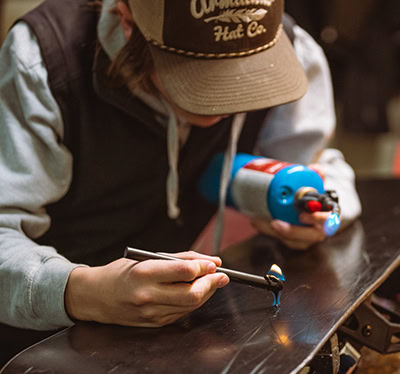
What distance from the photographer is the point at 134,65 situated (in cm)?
78

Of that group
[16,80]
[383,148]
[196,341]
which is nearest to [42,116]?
[16,80]

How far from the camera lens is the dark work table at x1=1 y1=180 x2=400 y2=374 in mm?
539

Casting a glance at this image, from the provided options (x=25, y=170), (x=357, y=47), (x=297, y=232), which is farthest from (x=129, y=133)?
(x=357, y=47)

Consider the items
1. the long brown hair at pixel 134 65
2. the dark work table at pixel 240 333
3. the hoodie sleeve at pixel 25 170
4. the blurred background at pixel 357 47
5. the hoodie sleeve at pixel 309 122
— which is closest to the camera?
the dark work table at pixel 240 333

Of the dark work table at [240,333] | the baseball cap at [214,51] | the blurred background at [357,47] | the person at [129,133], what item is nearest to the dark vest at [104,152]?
the person at [129,133]

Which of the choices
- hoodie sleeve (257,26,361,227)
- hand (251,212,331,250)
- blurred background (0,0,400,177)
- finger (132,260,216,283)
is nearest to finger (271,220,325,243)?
hand (251,212,331,250)

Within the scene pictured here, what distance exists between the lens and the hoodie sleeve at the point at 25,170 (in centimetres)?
65

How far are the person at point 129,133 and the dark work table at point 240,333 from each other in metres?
0.03

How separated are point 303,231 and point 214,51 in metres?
0.31

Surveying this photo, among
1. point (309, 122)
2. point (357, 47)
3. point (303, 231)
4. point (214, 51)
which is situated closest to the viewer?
point (214, 51)

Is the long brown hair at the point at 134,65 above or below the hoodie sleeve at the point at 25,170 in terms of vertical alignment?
above

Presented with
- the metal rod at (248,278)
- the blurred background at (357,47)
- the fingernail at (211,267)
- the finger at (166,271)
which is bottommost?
the blurred background at (357,47)

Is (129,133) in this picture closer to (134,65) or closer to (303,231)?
(134,65)

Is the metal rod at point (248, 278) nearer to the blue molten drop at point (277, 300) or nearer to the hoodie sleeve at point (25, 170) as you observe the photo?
the blue molten drop at point (277, 300)
